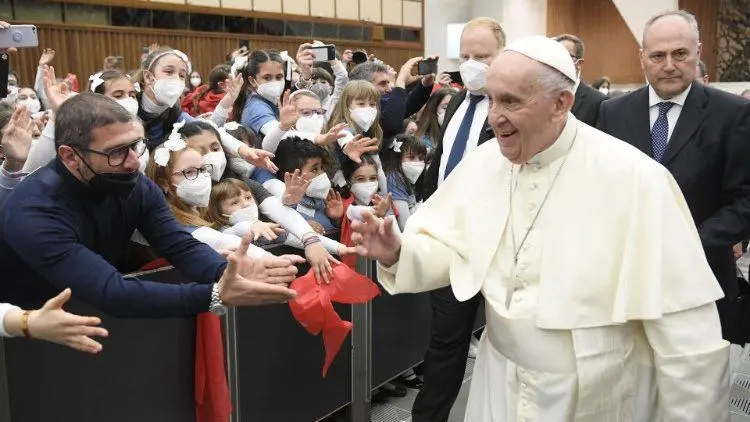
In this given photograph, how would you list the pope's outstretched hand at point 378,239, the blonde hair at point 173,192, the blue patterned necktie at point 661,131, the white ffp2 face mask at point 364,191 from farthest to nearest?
the white ffp2 face mask at point 364,191
the blonde hair at point 173,192
the blue patterned necktie at point 661,131
the pope's outstretched hand at point 378,239

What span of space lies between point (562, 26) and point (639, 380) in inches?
641

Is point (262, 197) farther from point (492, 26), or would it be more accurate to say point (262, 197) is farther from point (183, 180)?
point (492, 26)

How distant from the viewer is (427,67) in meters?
4.77

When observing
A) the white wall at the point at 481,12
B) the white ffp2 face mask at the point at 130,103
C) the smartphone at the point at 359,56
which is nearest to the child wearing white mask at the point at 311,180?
the white ffp2 face mask at the point at 130,103

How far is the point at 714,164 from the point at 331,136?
5.83 feet

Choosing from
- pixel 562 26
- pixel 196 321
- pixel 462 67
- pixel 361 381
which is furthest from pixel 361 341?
pixel 562 26

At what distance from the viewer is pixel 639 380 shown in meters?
2.02

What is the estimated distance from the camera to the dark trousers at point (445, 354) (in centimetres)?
316

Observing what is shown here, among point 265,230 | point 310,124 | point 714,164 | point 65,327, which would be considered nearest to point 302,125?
point 310,124

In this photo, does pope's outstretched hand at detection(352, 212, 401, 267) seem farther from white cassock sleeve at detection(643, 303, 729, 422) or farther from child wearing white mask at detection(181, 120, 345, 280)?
child wearing white mask at detection(181, 120, 345, 280)

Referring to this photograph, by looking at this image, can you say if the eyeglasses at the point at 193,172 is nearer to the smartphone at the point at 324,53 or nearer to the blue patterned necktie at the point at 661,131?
the blue patterned necktie at the point at 661,131

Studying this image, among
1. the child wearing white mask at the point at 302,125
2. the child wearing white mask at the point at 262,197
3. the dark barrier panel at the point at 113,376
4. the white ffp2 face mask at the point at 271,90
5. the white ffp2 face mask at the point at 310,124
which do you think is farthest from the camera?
the white ffp2 face mask at the point at 271,90

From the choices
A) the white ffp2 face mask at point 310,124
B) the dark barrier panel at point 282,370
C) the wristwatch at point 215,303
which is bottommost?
the dark barrier panel at point 282,370

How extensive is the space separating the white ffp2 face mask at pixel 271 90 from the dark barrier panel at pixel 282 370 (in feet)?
5.07
